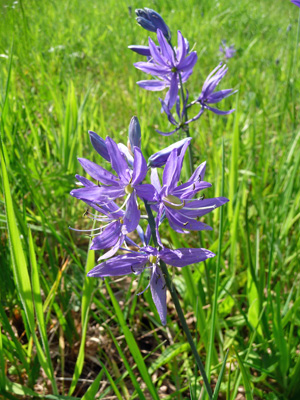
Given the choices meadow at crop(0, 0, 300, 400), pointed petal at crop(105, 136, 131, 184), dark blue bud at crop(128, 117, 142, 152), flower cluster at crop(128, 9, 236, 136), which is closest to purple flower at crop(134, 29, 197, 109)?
flower cluster at crop(128, 9, 236, 136)

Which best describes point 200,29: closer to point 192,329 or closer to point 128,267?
point 192,329

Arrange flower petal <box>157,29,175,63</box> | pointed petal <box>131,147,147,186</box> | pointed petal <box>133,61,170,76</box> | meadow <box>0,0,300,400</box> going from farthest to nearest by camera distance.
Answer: pointed petal <box>133,61,170,76</box>, flower petal <box>157,29,175,63</box>, meadow <box>0,0,300,400</box>, pointed petal <box>131,147,147,186</box>

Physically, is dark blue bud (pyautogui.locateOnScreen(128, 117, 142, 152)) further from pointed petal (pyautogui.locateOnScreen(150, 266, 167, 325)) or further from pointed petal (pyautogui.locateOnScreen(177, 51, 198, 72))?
pointed petal (pyautogui.locateOnScreen(177, 51, 198, 72))

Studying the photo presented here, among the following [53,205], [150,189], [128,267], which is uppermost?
[150,189]

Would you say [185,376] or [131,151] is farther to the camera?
[185,376]

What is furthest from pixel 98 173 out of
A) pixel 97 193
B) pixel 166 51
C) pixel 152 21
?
pixel 152 21

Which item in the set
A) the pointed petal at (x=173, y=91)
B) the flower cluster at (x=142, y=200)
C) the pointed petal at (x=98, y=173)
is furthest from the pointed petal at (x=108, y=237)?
the pointed petal at (x=173, y=91)

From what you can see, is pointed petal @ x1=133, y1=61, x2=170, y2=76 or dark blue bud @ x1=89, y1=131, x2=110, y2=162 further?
pointed petal @ x1=133, y1=61, x2=170, y2=76

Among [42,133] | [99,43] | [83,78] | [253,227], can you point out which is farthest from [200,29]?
[253,227]
